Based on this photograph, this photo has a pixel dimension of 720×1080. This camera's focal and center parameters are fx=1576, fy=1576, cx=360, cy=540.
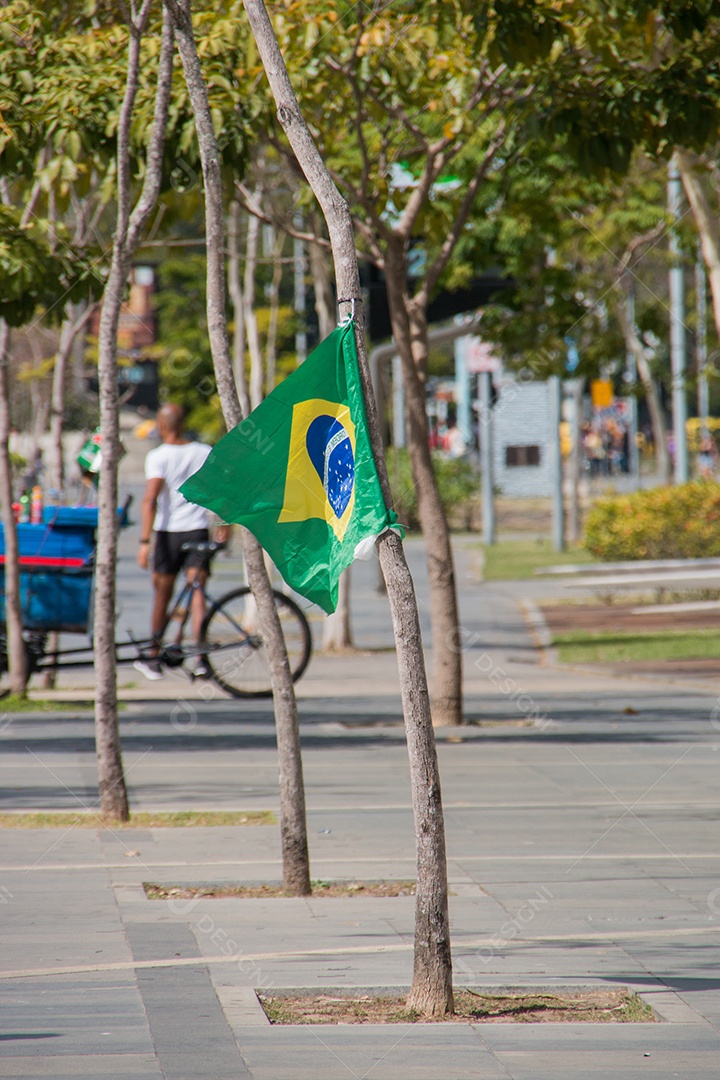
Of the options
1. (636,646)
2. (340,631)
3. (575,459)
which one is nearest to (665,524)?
(636,646)

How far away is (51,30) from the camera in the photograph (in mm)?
9898

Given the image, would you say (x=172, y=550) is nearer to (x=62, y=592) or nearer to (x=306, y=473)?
(x=62, y=592)

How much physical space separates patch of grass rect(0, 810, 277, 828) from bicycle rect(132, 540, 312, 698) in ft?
10.5

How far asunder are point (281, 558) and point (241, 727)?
611 centimetres

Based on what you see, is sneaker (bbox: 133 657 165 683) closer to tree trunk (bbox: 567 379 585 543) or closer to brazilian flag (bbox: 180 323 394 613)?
brazilian flag (bbox: 180 323 394 613)

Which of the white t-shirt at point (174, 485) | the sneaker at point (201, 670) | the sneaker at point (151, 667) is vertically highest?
the white t-shirt at point (174, 485)

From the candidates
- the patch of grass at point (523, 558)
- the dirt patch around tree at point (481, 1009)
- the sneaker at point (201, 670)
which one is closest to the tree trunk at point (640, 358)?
the patch of grass at point (523, 558)

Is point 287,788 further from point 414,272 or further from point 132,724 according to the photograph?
point 414,272

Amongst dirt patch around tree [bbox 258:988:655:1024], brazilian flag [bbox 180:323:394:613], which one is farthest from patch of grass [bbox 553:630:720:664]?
brazilian flag [bbox 180:323:394:613]

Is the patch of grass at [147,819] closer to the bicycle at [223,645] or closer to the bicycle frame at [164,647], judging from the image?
the bicycle frame at [164,647]

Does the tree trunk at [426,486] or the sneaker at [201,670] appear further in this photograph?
the sneaker at [201,670]

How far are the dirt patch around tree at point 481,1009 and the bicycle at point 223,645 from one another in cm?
640

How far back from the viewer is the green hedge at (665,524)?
81.6 feet

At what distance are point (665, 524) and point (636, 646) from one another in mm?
8641
